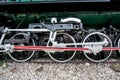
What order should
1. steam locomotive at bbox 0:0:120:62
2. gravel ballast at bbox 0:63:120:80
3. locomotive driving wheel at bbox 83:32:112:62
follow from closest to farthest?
gravel ballast at bbox 0:63:120:80 < steam locomotive at bbox 0:0:120:62 < locomotive driving wheel at bbox 83:32:112:62

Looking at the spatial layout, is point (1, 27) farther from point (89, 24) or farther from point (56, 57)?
point (89, 24)

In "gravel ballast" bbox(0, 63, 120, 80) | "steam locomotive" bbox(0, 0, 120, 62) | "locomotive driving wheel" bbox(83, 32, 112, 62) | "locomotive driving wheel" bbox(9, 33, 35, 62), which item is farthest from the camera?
"locomotive driving wheel" bbox(9, 33, 35, 62)

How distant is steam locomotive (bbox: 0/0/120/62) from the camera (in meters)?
5.86

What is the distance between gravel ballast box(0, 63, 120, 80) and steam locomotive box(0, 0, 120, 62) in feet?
0.74

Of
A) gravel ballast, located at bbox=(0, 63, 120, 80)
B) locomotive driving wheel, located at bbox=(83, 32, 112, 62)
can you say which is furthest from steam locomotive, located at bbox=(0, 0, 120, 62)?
gravel ballast, located at bbox=(0, 63, 120, 80)

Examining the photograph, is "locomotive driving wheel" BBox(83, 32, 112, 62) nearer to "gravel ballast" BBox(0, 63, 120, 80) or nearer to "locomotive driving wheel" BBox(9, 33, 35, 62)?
"gravel ballast" BBox(0, 63, 120, 80)

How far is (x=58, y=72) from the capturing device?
5.68 m

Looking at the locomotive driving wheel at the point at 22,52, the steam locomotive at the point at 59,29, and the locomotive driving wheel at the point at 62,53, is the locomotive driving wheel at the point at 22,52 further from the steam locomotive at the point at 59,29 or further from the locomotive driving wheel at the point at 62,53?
the locomotive driving wheel at the point at 62,53

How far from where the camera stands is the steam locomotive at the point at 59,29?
5.86 meters

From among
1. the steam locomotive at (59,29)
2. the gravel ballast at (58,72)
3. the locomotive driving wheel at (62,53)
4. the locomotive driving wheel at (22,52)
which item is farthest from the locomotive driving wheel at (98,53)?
the locomotive driving wheel at (22,52)

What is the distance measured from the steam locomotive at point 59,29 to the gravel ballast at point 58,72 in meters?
0.23

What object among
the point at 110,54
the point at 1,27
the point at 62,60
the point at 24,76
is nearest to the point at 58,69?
the point at 62,60

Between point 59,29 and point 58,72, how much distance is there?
1045 millimetres

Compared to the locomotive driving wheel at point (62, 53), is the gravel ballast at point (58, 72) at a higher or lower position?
lower
